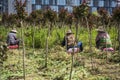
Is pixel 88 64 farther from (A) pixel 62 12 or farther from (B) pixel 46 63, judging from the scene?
(A) pixel 62 12

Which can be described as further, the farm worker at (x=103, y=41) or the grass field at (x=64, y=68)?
the farm worker at (x=103, y=41)

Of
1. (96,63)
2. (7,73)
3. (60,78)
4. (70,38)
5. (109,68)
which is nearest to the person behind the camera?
(60,78)

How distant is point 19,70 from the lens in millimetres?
9594

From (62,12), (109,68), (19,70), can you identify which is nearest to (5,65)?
(19,70)

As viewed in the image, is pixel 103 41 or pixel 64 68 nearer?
pixel 64 68

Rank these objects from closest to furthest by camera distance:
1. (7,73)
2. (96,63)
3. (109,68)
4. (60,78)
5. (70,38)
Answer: (60,78) → (7,73) → (109,68) → (96,63) → (70,38)

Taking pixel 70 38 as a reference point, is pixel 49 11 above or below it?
above

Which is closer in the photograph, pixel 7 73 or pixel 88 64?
pixel 7 73

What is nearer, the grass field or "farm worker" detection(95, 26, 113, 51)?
the grass field

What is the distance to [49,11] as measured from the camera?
36.7ft

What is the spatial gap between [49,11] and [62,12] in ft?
21.9

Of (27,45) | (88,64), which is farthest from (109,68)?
(27,45)

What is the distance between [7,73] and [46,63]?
56.2 inches

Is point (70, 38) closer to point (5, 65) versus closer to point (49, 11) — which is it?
point (49, 11)
